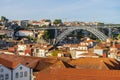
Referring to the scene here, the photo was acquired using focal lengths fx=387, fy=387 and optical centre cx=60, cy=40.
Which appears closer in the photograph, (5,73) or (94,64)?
(5,73)

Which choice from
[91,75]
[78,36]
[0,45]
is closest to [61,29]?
[78,36]

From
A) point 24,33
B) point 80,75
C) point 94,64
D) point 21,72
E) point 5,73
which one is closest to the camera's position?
point 80,75

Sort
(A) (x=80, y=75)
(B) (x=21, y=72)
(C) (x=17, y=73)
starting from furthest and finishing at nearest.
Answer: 1. (B) (x=21, y=72)
2. (C) (x=17, y=73)
3. (A) (x=80, y=75)

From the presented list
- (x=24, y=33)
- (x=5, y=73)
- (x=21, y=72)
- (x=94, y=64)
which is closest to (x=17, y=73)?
(x=21, y=72)

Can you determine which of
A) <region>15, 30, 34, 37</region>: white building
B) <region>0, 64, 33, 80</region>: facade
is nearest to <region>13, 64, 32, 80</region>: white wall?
<region>0, 64, 33, 80</region>: facade

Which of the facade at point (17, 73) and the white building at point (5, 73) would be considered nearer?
the white building at point (5, 73)

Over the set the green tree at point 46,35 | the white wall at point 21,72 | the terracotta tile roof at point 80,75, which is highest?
the terracotta tile roof at point 80,75

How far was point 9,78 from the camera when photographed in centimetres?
3803

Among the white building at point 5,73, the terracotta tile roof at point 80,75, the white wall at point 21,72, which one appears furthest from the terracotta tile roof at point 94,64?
the terracotta tile roof at point 80,75

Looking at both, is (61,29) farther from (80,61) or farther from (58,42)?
(80,61)

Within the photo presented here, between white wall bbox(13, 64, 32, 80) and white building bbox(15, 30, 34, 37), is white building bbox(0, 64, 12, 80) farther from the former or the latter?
white building bbox(15, 30, 34, 37)

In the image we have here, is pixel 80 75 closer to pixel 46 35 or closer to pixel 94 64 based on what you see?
pixel 94 64

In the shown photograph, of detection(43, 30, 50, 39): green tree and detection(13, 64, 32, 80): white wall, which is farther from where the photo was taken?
detection(43, 30, 50, 39): green tree

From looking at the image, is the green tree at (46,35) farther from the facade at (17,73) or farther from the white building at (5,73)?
the white building at (5,73)
